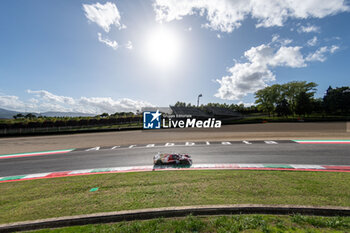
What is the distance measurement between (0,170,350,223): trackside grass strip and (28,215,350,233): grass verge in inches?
25.7

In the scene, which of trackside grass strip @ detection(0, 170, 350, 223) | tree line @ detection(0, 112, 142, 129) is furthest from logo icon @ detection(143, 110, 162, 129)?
trackside grass strip @ detection(0, 170, 350, 223)

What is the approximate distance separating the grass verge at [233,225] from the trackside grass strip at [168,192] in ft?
2.14

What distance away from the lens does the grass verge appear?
405 cm

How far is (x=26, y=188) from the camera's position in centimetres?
716

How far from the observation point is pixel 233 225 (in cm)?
420

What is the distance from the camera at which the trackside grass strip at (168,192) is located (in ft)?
17.0

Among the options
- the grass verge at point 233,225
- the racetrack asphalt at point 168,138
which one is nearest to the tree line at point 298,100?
the racetrack asphalt at point 168,138

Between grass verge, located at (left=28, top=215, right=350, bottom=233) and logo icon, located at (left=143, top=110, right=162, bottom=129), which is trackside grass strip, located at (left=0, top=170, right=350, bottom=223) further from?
logo icon, located at (left=143, top=110, right=162, bottom=129)

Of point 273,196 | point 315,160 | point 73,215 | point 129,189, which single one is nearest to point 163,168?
point 129,189

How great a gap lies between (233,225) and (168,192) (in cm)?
287

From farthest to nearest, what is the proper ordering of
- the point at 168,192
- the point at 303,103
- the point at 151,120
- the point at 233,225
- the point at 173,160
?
the point at 303,103
the point at 151,120
the point at 173,160
the point at 168,192
the point at 233,225

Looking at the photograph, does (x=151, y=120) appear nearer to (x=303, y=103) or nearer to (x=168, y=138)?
(x=168, y=138)

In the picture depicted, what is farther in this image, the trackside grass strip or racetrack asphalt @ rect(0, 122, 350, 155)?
racetrack asphalt @ rect(0, 122, 350, 155)

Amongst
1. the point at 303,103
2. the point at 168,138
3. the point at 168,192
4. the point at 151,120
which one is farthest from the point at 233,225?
the point at 303,103
